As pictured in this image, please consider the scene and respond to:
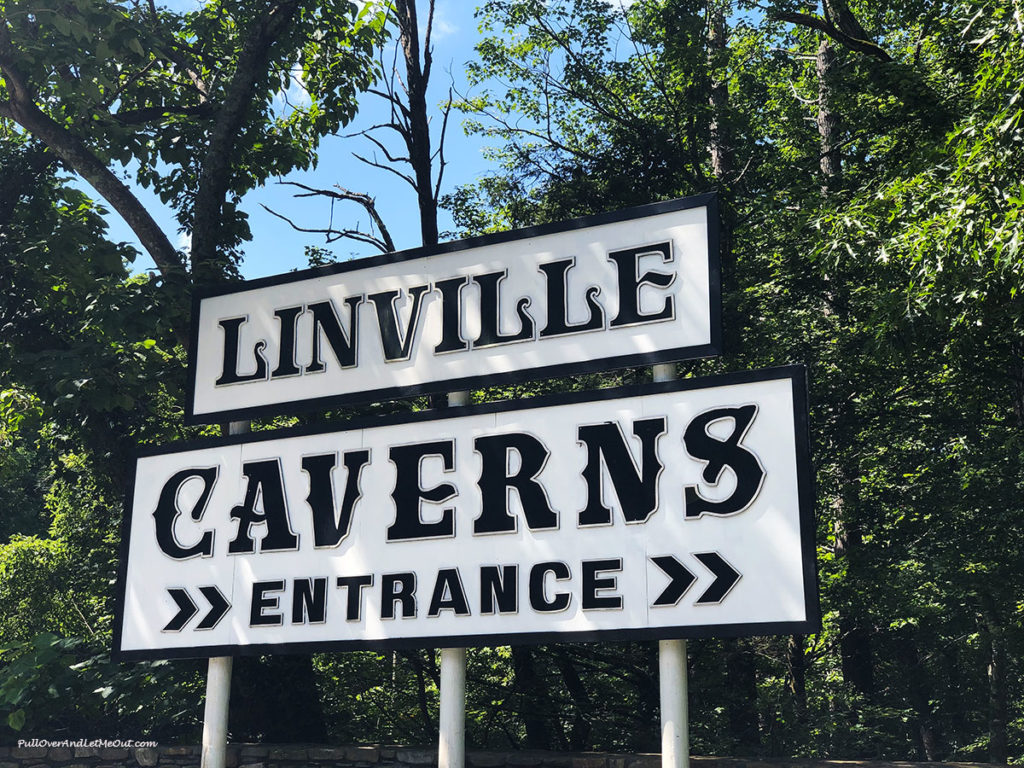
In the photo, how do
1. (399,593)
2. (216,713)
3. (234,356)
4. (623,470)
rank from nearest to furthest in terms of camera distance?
1. (623,470)
2. (399,593)
3. (216,713)
4. (234,356)

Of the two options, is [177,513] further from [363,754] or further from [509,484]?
[509,484]

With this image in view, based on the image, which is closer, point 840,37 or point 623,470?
point 623,470

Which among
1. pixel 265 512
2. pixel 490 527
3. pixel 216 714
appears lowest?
pixel 216 714

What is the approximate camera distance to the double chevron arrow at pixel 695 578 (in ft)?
23.8

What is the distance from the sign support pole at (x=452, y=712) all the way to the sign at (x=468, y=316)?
2.22 meters

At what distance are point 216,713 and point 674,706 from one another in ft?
13.5

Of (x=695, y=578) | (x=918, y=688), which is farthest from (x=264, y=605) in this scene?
(x=918, y=688)

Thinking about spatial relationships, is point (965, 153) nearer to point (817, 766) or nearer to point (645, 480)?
point (645, 480)

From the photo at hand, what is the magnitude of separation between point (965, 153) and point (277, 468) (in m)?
6.50

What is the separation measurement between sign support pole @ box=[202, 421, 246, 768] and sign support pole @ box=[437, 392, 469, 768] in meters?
1.98

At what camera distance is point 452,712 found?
27.0 ft

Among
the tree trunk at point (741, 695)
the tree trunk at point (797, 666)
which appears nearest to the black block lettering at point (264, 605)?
the tree trunk at point (741, 695)

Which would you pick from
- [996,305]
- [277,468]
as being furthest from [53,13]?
[996,305]

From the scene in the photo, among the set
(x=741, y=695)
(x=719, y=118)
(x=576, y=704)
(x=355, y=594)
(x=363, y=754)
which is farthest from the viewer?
(x=719, y=118)
